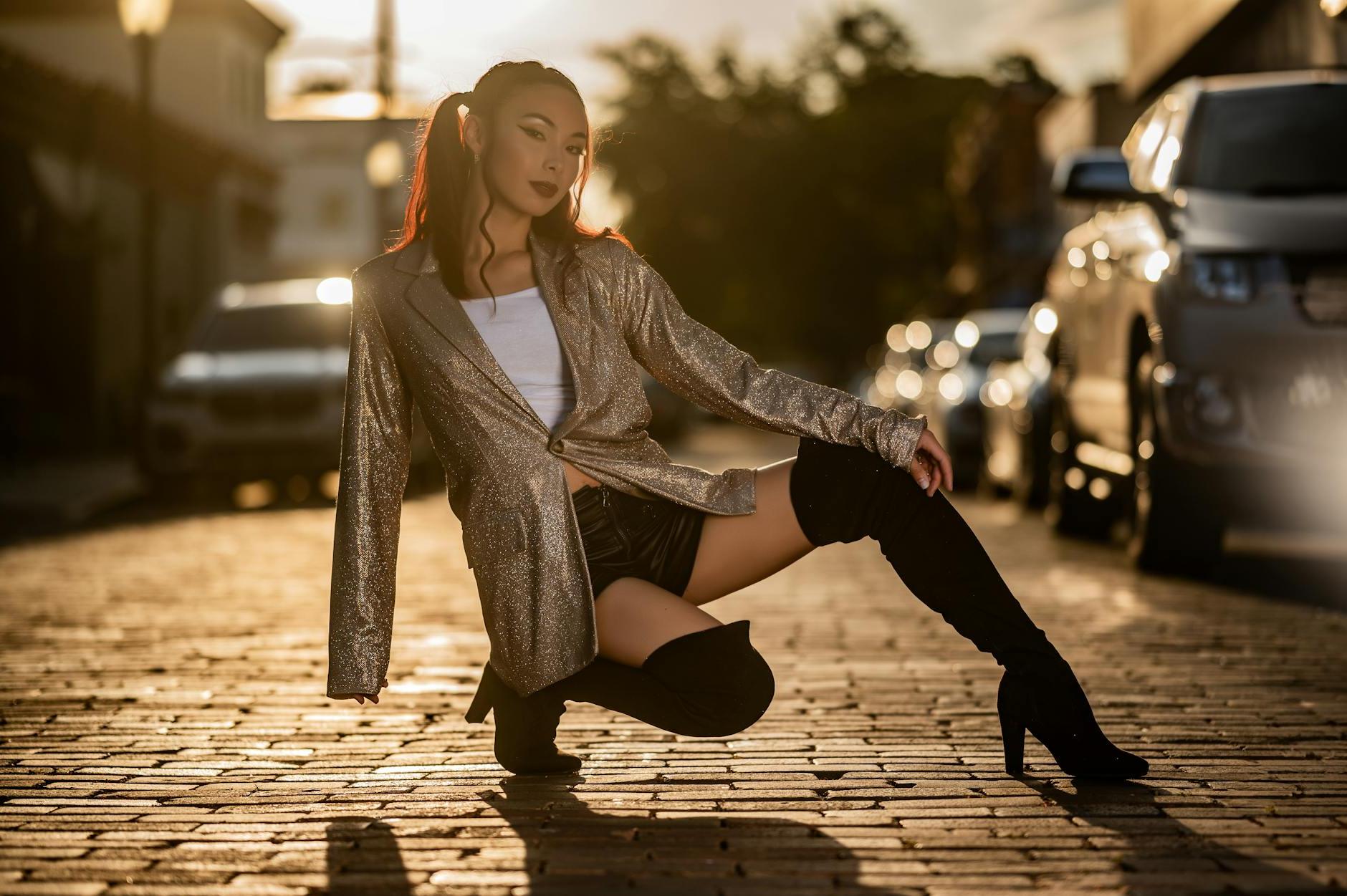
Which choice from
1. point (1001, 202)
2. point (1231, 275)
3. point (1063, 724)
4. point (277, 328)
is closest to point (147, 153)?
point (277, 328)

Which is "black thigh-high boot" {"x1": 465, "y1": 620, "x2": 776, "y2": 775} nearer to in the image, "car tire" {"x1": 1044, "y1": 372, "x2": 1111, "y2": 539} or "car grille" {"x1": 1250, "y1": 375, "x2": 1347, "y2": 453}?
"car grille" {"x1": 1250, "y1": 375, "x2": 1347, "y2": 453}

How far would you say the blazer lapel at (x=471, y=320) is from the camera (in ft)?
14.8

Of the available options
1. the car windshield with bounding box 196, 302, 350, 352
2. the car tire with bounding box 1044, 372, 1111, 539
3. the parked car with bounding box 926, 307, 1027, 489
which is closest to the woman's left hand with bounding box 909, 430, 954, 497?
the car tire with bounding box 1044, 372, 1111, 539

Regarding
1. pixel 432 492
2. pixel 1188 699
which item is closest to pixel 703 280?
pixel 432 492

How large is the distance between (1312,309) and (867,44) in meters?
63.3

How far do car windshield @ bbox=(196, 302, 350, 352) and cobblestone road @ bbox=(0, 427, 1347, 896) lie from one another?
952 centimetres

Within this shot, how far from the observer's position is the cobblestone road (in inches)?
151

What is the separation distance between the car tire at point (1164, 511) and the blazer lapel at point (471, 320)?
5152 millimetres

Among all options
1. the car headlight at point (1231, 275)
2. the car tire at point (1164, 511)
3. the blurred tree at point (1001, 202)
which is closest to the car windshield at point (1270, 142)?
the car headlight at point (1231, 275)

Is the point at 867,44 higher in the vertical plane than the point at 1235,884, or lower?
higher

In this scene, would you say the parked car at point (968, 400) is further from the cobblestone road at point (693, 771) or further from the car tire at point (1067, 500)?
the cobblestone road at point (693, 771)

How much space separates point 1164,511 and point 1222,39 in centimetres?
1866

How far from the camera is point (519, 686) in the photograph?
14.9ft

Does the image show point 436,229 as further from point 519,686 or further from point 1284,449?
point 1284,449
